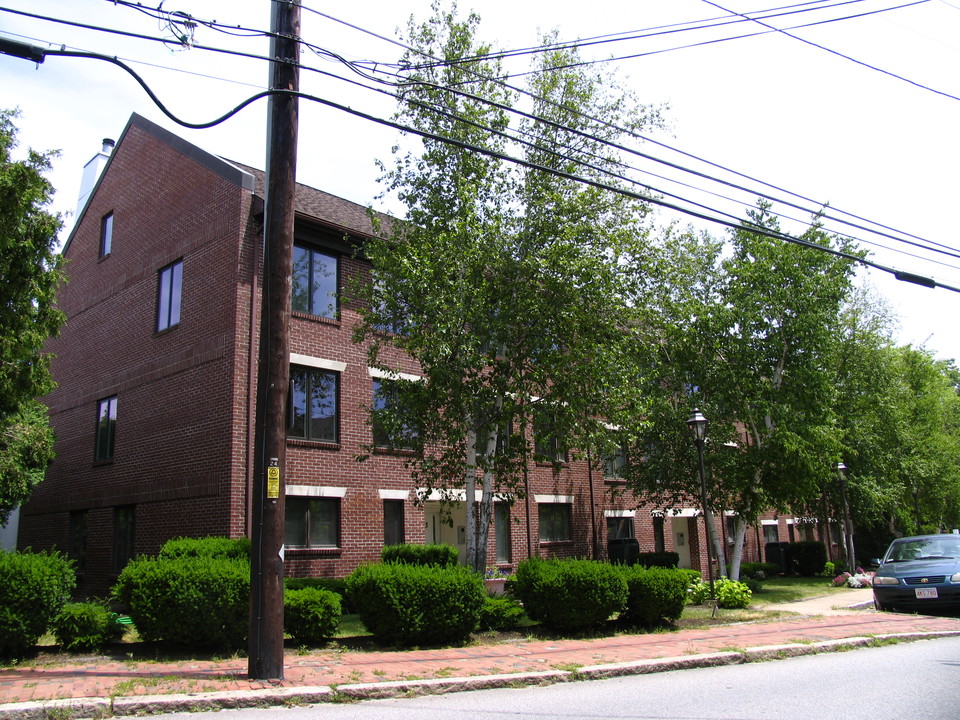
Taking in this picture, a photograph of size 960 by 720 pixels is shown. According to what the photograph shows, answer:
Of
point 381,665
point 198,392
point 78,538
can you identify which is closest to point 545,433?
point 381,665

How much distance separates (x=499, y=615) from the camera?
1188cm

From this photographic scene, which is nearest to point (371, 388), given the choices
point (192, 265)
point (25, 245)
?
point (192, 265)

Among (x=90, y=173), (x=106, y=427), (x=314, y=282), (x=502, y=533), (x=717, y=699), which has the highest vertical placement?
(x=90, y=173)

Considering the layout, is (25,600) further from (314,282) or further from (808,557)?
(808,557)

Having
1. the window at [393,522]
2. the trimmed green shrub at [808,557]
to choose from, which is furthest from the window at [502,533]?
the trimmed green shrub at [808,557]

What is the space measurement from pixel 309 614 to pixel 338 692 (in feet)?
8.62

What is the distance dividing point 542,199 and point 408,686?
9.37 metres

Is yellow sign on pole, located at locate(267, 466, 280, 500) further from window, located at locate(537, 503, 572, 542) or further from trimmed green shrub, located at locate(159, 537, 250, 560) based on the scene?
window, located at locate(537, 503, 572, 542)

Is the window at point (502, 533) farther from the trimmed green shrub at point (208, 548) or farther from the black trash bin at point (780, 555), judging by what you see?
the black trash bin at point (780, 555)

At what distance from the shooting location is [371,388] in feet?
61.9

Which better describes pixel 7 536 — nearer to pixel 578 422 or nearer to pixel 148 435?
pixel 148 435

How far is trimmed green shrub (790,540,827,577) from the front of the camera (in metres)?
31.1

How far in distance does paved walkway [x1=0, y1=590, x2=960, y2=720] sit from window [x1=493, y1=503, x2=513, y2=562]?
9109mm

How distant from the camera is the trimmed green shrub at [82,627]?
9500 mm
